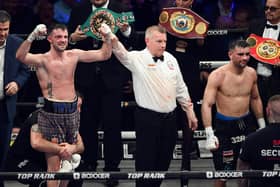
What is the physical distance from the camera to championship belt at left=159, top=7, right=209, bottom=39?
8.27 meters

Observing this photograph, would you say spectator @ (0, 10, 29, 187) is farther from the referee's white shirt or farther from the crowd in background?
the crowd in background

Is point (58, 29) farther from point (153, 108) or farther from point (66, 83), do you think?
point (153, 108)

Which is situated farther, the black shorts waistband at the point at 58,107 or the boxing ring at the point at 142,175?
the black shorts waistband at the point at 58,107

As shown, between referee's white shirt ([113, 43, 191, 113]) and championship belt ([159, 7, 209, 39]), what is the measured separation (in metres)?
0.72

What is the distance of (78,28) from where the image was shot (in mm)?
8016

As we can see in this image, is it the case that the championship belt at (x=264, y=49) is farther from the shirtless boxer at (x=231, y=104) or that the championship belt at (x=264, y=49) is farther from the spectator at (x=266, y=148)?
the spectator at (x=266, y=148)

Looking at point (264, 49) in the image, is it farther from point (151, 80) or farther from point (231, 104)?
point (151, 80)

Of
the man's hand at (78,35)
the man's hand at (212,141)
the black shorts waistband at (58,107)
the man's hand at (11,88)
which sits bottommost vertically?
the man's hand at (212,141)

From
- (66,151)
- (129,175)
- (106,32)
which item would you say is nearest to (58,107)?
(66,151)

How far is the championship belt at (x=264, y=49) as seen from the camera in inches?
324

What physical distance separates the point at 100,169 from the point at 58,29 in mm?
1921

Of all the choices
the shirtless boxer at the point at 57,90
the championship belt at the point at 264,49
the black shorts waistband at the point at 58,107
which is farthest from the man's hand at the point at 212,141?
the black shorts waistband at the point at 58,107

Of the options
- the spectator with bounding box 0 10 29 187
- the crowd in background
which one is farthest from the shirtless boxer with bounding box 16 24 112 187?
the crowd in background

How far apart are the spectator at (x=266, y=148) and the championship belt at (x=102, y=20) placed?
181 cm
